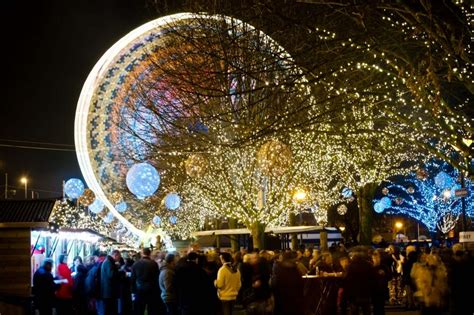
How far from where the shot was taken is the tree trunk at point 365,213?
3469 cm

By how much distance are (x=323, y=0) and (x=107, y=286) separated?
831 centimetres

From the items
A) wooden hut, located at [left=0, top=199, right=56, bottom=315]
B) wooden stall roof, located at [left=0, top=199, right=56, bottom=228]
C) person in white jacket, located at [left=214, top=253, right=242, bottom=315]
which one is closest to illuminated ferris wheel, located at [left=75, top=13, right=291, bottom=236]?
wooden stall roof, located at [left=0, top=199, right=56, bottom=228]

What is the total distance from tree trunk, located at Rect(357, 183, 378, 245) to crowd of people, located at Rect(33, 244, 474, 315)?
1513 cm

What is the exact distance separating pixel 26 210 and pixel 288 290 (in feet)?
32.6

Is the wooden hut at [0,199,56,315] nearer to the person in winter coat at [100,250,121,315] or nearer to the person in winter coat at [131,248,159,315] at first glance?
the person in winter coat at [100,250,121,315]

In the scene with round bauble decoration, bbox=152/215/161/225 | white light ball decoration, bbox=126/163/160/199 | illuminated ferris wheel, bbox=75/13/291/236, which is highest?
illuminated ferris wheel, bbox=75/13/291/236

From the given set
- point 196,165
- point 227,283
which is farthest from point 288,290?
point 196,165

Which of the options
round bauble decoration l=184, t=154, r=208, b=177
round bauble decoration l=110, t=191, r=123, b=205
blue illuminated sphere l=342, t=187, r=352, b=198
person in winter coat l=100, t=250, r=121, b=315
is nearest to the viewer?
person in winter coat l=100, t=250, r=121, b=315

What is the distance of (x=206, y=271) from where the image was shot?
14227 millimetres

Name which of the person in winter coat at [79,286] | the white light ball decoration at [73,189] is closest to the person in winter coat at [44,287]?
the person in winter coat at [79,286]

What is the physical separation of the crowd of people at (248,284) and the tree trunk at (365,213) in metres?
15.1

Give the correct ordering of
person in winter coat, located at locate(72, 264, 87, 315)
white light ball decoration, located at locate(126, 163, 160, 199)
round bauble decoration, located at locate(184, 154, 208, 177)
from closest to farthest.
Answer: person in winter coat, located at locate(72, 264, 87, 315) < white light ball decoration, located at locate(126, 163, 160, 199) < round bauble decoration, located at locate(184, 154, 208, 177)

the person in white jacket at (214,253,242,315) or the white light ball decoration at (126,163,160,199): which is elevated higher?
the white light ball decoration at (126,163,160,199)

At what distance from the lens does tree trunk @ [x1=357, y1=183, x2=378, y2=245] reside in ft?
114
